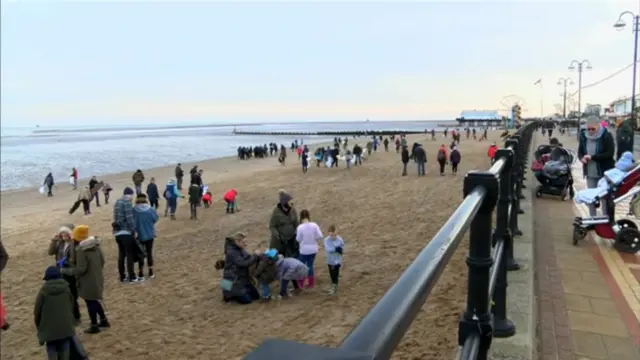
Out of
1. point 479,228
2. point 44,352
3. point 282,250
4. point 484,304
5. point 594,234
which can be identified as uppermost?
point 479,228

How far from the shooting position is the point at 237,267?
8891 mm

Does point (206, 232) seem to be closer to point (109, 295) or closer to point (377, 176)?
point (109, 295)

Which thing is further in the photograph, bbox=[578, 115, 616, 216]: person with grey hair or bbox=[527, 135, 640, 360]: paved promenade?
bbox=[578, 115, 616, 216]: person with grey hair

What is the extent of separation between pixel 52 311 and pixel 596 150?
8180mm

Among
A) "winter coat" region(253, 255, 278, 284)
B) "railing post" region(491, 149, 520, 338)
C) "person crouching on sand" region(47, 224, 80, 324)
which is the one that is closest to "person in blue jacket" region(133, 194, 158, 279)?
"person crouching on sand" region(47, 224, 80, 324)

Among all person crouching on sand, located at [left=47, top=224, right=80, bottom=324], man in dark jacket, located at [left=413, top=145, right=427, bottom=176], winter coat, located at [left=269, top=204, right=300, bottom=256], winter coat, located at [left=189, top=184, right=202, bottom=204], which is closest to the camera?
person crouching on sand, located at [left=47, top=224, right=80, bottom=324]

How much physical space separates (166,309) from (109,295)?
177 centimetres

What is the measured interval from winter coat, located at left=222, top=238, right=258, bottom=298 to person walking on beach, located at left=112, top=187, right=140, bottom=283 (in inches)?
96.4

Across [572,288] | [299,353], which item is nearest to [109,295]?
[572,288]

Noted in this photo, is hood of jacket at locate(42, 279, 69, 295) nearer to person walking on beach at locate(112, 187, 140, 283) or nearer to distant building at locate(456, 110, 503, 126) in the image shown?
person walking on beach at locate(112, 187, 140, 283)

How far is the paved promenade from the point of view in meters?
3.49

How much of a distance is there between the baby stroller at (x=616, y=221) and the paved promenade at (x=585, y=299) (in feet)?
0.53

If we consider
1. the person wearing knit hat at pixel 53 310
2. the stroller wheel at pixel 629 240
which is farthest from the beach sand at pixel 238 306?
the stroller wheel at pixel 629 240

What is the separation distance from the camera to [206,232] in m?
16.1
